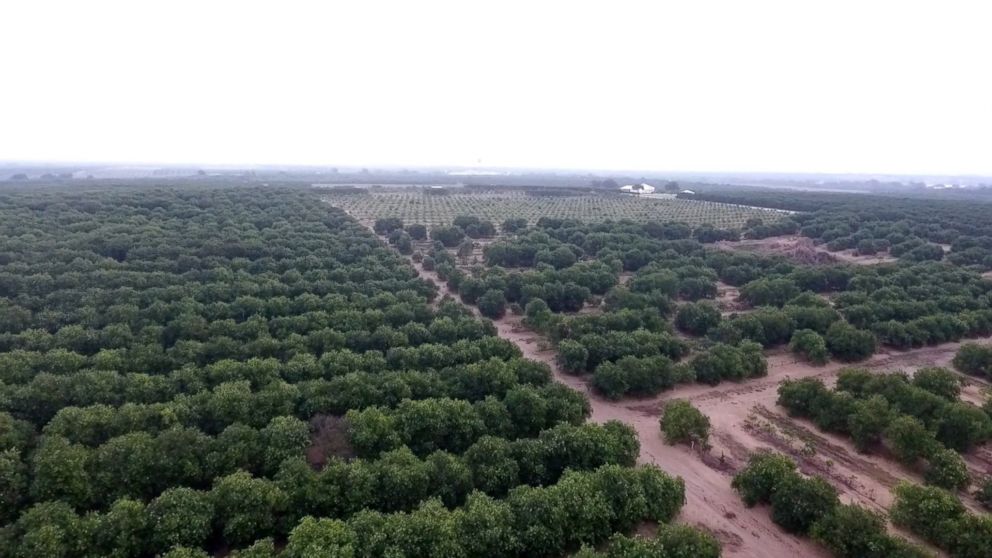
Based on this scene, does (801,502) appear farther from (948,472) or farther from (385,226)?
(385,226)

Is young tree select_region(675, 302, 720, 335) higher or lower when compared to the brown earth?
higher

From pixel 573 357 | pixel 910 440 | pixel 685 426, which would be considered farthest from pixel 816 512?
pixel 573 357

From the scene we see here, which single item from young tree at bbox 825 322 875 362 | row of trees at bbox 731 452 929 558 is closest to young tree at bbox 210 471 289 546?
row of trees at bbox 731 452 929 558

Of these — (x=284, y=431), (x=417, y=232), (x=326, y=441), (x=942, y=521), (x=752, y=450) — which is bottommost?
(x=752, y=450)

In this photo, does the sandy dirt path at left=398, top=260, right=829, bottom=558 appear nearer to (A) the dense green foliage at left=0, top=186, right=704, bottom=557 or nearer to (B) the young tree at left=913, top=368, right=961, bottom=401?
(A) the dense green foliage at left=0, top=186, right=704, bottom=557

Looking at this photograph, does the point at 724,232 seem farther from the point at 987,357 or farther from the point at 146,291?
the point at 146,291

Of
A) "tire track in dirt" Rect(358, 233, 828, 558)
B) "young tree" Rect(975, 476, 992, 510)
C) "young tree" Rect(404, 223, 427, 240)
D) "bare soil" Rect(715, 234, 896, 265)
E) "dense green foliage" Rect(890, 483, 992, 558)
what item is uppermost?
"young tree" Rect(404, 223, 427, 240)

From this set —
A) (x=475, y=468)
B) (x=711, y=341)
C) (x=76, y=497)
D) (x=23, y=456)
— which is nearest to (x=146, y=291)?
(x=23, y=456)

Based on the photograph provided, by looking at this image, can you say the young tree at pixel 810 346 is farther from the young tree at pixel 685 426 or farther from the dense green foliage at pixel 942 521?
the dense green foliage at pixel 942 521
